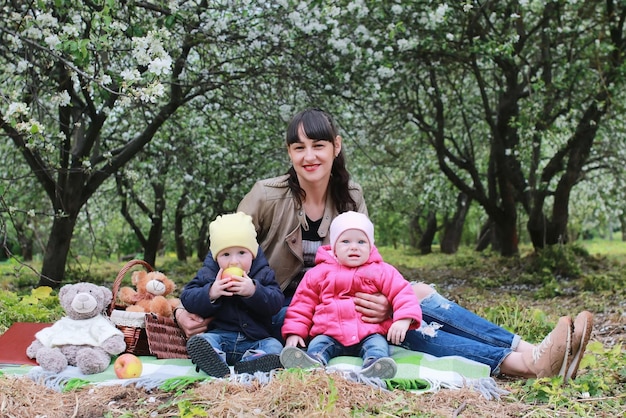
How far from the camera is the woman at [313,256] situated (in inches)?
133

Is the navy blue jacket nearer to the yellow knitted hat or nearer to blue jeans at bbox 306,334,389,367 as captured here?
the yellow knitted hat

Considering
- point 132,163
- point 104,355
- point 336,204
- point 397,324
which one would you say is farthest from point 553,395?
point 132,163

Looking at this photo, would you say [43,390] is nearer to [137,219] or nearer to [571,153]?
[571,153]

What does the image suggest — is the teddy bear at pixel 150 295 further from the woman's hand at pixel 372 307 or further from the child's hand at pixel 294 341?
the woman's hand at pixel 372 307

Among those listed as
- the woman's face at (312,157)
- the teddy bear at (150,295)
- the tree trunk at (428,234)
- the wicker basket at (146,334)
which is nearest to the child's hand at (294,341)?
the wicker basket at (146,334)

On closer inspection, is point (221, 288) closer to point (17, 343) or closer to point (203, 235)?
point (17, 343)

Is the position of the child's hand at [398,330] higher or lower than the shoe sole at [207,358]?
higher

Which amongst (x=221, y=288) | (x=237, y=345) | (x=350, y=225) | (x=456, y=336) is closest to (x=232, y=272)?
(x=221, y=288)

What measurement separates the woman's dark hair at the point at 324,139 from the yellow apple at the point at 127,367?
1.38m

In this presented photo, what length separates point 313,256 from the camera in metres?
4.17

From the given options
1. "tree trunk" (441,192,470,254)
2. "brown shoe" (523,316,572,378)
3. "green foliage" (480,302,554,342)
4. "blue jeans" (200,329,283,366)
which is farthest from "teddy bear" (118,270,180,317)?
"tree trunk" (441,192,470,254)

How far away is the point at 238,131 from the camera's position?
950 cm

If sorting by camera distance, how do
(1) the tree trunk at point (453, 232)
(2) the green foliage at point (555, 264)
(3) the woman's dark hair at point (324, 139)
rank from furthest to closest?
(1) the tree trunk at point (453, 232), (2) the green foliage at point (555, 264), (3) the woman's dark hair at point (324, 139)

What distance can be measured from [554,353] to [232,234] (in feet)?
5.83
